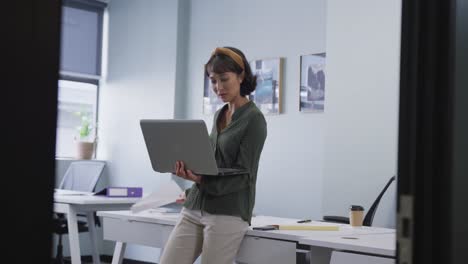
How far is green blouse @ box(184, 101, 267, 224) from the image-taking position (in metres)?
2.34

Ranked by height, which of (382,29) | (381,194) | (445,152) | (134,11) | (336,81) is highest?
(134,11)

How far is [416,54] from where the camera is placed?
1.02 m

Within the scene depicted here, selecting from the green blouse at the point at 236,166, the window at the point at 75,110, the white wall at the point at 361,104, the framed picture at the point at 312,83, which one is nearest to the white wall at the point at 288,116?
the framed picture at the point at 312,83

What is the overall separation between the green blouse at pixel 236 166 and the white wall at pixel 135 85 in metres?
3.11

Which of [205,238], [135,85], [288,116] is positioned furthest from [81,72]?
[205,238]

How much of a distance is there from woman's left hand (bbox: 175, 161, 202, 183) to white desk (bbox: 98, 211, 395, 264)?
0.38m

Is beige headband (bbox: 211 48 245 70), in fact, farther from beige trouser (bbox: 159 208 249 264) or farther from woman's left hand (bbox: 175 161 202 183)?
beige trouser (bbox: 159 208 249 264)

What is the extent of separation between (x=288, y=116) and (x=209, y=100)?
3.12 feet

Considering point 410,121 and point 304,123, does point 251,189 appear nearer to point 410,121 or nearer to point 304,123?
point 410,121

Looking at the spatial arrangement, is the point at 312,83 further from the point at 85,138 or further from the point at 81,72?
the point at 85,138

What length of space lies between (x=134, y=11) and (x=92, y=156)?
1498 mm

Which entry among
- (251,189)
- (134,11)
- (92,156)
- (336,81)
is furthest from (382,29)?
(92,156)

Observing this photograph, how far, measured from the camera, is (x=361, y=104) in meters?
3.93

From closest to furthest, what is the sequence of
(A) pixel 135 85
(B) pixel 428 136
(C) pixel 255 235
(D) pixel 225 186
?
(B) pixel 428 136 < (D) pixel 225 186 < (C) pixel 255 235 < (A) pixel 135 85
